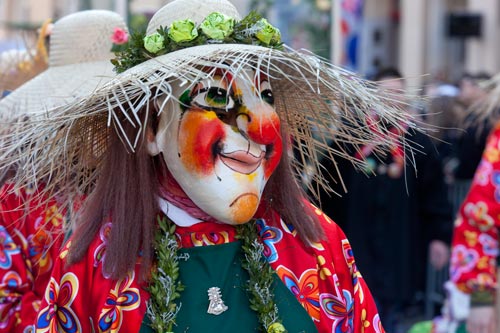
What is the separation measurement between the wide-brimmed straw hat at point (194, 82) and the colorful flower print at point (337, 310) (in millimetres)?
400

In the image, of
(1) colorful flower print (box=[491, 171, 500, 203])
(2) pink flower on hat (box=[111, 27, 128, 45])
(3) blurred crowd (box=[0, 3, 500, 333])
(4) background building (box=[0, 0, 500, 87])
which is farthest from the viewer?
(4) background building (box=[0, 0, 500, 87])

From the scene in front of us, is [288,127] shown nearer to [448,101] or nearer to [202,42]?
[202,42]

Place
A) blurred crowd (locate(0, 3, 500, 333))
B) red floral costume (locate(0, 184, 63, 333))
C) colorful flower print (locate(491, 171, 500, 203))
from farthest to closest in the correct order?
colorful flower print (locate(491, 171, 500, 203))
blurred crowd (locate(0, 3, 500, 333))
red floral costume (locate(0, 184, 63, 333))

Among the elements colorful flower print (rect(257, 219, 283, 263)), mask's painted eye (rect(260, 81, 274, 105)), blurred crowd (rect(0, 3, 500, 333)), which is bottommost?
blurred crowd (rect(0, 3, 500, 333))

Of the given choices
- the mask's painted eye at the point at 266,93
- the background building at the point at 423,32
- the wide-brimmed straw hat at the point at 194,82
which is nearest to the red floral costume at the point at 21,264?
the wide-brimmed straw hat at the point at 194,82

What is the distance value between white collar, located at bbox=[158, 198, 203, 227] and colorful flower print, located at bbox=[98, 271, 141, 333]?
202 mm

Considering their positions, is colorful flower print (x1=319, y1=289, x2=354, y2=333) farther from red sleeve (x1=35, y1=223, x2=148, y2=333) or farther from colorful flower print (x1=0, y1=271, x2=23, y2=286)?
colorful flower print (x1=0, y1=271, x2=23, y2=286)

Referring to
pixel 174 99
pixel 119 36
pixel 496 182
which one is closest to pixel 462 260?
pixel 496 182

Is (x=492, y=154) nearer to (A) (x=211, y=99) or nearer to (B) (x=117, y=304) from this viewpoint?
(A) (x=211, y=99)

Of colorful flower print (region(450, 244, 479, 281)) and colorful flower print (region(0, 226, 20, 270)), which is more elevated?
colorful flower print (region(0, 226, 20, 270))

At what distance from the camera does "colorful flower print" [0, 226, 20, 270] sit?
355 cm

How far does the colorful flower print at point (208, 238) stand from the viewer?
8.67ft

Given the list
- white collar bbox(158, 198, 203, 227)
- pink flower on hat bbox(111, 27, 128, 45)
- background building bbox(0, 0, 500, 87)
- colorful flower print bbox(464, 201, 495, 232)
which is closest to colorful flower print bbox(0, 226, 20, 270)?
pink flower on hat bbox(111, 27, 128, 45)

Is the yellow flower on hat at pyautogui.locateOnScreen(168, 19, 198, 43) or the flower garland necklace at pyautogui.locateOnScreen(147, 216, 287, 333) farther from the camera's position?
the yellow flower on hat at pyautogui.locateOnScreen(168, 19, 198, 43)
